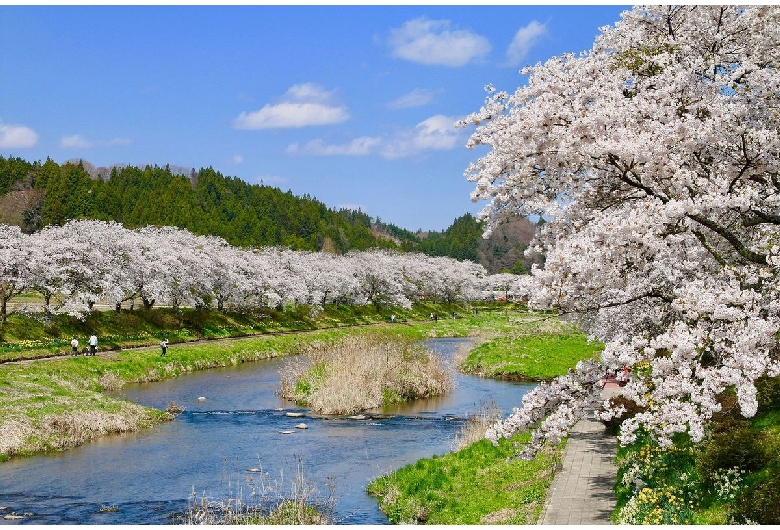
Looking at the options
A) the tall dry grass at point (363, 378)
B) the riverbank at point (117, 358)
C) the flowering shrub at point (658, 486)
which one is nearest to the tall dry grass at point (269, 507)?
the flowering shrub at point (658, 486)

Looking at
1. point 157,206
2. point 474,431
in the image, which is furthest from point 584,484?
point 157,206

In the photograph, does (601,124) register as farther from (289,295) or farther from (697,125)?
(289,295)

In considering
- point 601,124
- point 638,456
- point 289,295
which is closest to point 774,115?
point 601,124

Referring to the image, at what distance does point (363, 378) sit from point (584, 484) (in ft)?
70.2

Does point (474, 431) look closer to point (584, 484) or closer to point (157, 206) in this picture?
point (584, 484)

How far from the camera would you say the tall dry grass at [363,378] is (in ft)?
124

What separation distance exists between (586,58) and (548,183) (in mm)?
3796

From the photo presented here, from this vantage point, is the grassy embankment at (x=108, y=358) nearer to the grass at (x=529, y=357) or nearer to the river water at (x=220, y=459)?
the river water at (x=220, y=459)

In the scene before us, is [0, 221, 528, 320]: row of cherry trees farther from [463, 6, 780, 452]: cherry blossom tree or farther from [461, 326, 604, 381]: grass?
[461, 326, 604, 381]: grass

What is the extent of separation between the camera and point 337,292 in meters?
100

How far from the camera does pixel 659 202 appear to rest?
1297cm

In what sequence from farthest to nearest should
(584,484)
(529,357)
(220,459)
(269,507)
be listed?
1. (529,357)
2. (220,459)
3. (269,507)
4. (584,484)

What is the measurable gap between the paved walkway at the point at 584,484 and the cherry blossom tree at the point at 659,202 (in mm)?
1886

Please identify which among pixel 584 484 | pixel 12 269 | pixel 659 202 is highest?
pixel 12 269
